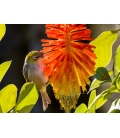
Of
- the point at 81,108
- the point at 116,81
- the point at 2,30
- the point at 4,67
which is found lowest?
the point at 81,108

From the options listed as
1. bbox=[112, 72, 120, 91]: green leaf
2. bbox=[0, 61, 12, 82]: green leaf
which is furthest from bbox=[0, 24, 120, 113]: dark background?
bbox=[112, 72, 120, 91]: green leaf

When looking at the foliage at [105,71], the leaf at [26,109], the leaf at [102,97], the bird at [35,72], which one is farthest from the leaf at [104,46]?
the leaf at [26,109]

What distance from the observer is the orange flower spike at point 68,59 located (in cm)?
140

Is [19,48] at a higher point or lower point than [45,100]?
higher

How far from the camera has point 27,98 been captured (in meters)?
1.43

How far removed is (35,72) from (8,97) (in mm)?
193

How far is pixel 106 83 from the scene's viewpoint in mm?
1388

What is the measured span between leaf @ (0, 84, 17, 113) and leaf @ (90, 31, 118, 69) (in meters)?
0.46

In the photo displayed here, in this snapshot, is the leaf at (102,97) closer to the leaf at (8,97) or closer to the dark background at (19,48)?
the dark background at (19,48)

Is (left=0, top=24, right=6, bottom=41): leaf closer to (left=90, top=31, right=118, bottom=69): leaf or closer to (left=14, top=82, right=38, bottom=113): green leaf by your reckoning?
(left=14, top=82, right=38, bottom=113): green leaf

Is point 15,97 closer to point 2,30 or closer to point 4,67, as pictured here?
point 4,67

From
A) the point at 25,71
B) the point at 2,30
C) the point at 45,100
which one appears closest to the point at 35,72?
the point at 25,71
